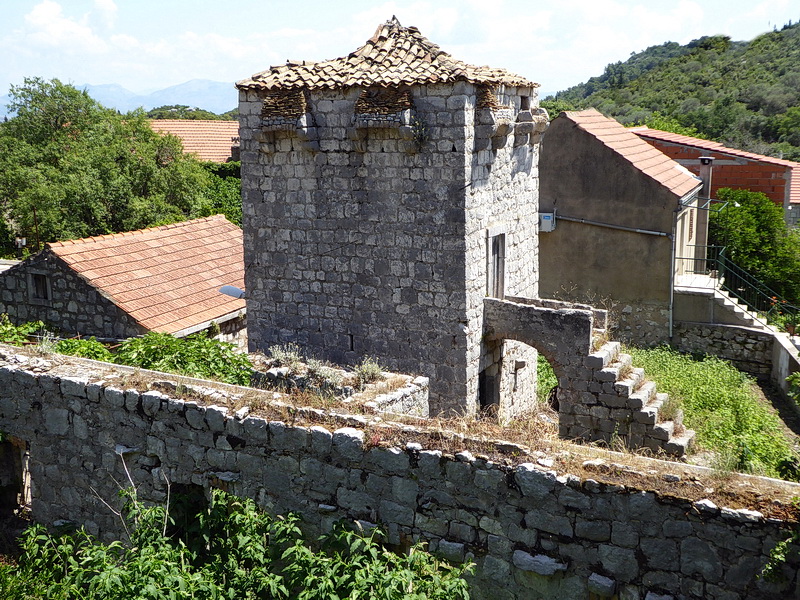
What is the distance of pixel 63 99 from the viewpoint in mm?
25109

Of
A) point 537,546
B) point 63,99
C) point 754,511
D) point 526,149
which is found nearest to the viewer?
point 754,511

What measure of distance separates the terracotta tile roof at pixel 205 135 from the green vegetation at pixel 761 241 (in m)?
18.7

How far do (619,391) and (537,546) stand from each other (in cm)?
444

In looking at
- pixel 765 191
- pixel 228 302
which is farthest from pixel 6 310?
pixel 765 191

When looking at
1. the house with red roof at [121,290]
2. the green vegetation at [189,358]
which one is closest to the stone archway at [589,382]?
the green vegetation at [189,358]

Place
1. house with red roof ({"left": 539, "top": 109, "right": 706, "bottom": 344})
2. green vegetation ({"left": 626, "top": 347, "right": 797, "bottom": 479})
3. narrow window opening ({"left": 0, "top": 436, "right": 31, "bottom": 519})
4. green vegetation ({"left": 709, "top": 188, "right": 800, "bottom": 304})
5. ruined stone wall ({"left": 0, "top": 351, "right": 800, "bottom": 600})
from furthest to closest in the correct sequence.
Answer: green vegetation ({"left": 709, "top": 188, "right": 800, "bottom": 304}), house with red roof ({"left": 539, "top": 109, "right": 706, "bottom": 344}), green vegetation ({"left": 626, "top": 347, "right": 797, "bottom": 479}), narrow window opening ({"left": 0, "top": 436, "right": 31, "bottom": 519}), ruined stone wall ({"left": 0, "top": 351, "right": 800, "bottom": 600})

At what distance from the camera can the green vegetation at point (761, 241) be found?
60.5 ft

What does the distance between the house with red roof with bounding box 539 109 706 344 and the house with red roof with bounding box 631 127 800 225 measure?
4.38 metres

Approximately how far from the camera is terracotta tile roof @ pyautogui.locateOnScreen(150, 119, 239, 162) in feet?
102

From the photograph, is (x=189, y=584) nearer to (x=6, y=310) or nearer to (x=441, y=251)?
(x=441, y=251)

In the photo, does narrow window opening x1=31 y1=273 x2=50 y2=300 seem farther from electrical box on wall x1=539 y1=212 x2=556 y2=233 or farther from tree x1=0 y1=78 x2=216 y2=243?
electrical box on wall x1=539 y1=212 x2=556 y2=233

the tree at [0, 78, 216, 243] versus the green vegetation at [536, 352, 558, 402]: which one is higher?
the tree at [0, 78, 216, 243]

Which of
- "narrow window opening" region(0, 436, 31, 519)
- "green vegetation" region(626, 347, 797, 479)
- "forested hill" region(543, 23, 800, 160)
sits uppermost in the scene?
"forested hill" region(543, 23, 800, 160)

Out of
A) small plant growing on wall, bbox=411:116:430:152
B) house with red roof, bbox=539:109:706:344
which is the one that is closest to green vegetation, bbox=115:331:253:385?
small plant growing on wall, bbox=411:116:430:152
